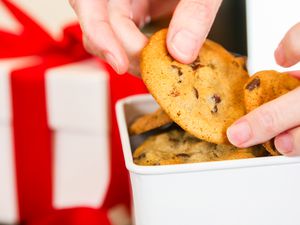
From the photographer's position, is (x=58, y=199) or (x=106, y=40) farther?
(x=58, y=199)

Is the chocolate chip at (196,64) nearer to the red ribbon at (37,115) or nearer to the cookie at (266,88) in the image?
the cookie at (266,88)

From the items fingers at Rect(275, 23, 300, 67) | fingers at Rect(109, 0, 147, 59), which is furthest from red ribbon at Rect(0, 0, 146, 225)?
fingers at Rect(275, 23, 300, 67)

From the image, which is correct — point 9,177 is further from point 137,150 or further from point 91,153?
point 137,150

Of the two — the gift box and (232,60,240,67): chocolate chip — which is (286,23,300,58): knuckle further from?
the gift box

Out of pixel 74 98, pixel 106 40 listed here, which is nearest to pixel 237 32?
pixel 74 98

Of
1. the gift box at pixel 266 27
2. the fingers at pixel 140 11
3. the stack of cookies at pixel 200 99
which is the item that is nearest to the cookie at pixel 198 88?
the stack of cookies at pixel 200 99

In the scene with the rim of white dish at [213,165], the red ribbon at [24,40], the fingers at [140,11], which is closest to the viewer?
the rim of white dish at [213,165]
